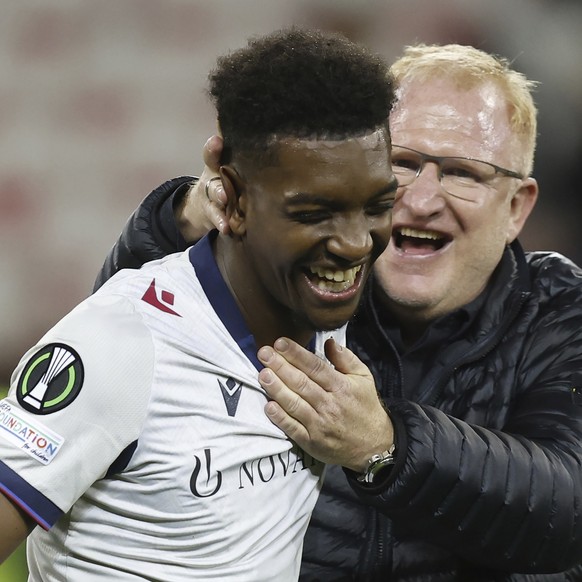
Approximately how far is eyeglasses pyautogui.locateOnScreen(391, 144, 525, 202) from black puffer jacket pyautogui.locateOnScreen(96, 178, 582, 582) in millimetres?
150

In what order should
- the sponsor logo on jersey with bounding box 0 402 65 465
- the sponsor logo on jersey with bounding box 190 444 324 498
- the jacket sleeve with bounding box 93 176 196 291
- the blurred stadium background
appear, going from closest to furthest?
1. the sponsor logo on jersey with bounding box 0 402 65 465
2. the sponsor logo on jersey with bounding box 190 444 324 498
3. the jacket sleeve with bounding box 93 176 196 291
4. the blurred stadium background

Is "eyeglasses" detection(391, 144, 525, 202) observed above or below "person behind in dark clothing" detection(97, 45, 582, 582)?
above

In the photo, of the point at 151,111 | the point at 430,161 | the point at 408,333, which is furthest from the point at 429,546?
the point at 151,111

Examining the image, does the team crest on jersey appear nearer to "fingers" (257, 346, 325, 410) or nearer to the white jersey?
the white jersey

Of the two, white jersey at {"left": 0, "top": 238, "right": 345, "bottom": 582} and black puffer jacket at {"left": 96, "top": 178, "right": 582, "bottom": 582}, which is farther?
black puffer jacket at {"left": 96, "top": 178, "right": 582, "bottom": 582}

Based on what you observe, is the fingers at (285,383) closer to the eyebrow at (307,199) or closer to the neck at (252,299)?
the neck at (252,299)

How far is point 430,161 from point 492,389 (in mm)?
425

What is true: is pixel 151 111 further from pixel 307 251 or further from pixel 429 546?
pixel 307 251

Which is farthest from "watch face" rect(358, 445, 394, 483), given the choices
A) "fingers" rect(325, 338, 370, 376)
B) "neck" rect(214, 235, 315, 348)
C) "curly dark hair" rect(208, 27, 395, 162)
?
"curly dark hair" rect(208, 27, 395, 162)

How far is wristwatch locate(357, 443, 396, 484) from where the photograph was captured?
1.39 metres

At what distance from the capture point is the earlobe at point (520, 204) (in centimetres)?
192

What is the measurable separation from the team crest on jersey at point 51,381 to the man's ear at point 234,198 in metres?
0.26

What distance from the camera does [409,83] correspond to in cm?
190

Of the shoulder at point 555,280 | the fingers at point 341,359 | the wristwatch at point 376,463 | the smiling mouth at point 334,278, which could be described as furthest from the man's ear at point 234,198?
the shoulder at point 555,280
